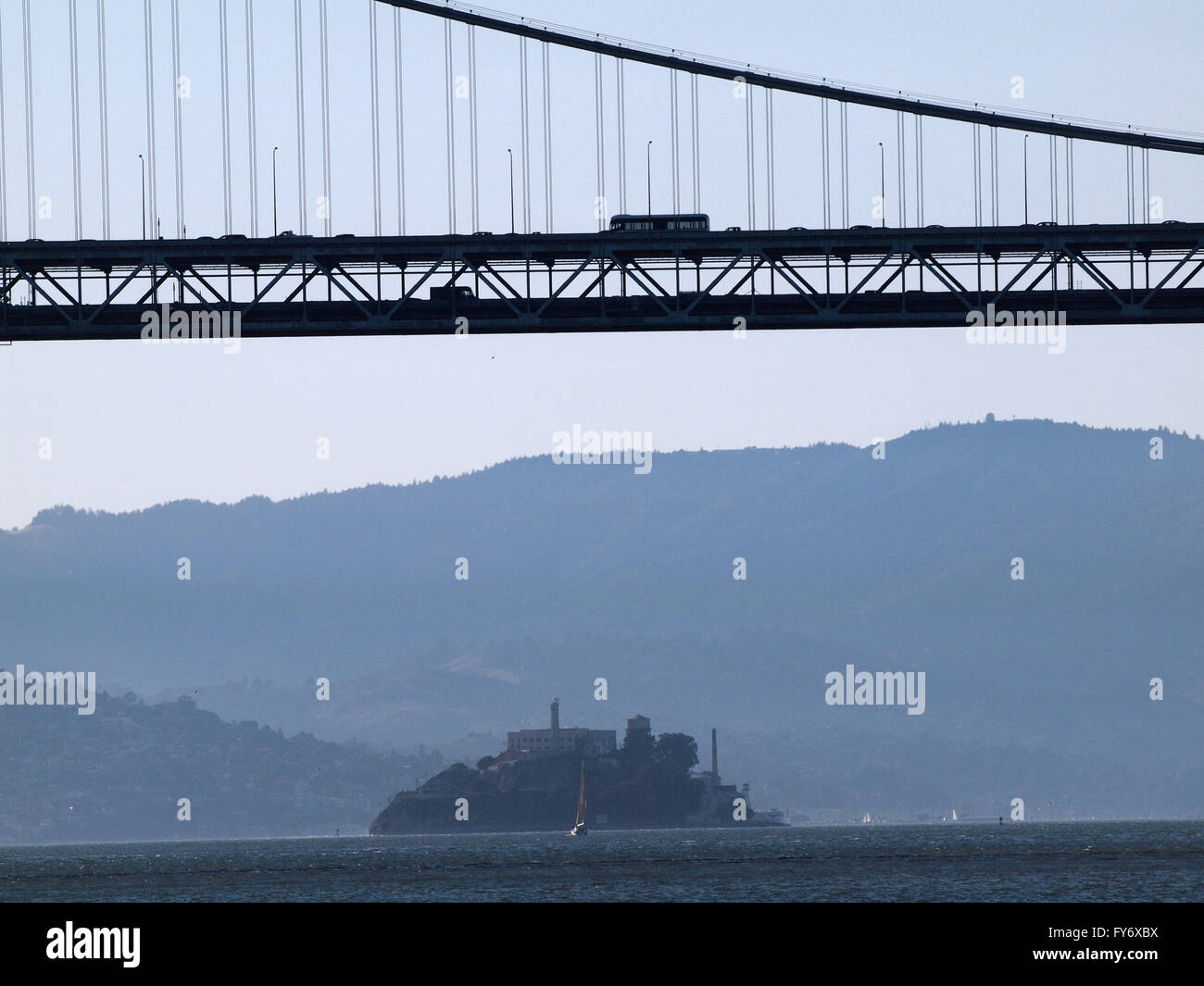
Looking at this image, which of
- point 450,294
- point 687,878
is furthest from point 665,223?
point 687,878

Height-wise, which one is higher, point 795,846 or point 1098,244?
point 1098,244

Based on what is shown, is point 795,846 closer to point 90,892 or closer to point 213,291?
point 90,892

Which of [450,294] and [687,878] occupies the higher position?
[450,294]

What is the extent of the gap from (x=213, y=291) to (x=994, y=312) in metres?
24.1

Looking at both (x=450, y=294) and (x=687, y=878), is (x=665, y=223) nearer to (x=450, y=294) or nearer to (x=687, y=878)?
(x=450, y=294)

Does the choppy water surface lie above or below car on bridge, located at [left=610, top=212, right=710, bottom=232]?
below

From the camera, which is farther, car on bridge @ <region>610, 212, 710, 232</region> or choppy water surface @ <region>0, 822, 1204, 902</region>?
choppy water surface @ <region>0, 822, 1204, 902</region>

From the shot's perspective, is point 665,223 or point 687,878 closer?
point 665,223

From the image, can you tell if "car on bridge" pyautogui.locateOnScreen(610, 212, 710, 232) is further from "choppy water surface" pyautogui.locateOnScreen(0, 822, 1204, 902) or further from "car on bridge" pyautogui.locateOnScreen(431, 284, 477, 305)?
"choppy water surface" pyautogui.locateOnScreen(0, 822, 1204, 902)

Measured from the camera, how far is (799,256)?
64375 mm

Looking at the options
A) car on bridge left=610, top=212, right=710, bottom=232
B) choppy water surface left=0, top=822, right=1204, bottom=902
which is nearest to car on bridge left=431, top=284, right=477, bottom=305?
car on bridge left=610, top=212, right=710, bottom=232
